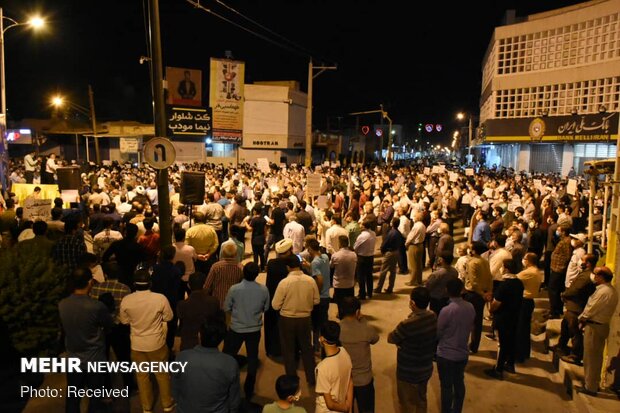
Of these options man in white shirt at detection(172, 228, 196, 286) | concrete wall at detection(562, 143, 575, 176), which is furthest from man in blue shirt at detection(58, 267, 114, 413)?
concrete wall at detection(562, 143, 575, 176)

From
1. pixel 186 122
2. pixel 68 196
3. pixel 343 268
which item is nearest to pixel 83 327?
pixel 343 268

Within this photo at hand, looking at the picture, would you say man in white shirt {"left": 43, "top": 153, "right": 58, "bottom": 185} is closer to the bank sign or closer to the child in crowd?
the child in crowd

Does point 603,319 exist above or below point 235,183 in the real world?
below

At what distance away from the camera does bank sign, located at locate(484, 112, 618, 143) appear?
3372cm

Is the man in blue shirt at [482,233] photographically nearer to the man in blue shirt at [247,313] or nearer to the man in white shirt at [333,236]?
the man in white shirt at [333,236]

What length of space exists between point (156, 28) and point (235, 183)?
9137 mm

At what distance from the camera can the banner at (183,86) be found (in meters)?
29.3

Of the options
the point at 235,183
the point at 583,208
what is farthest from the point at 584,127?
the point at 235,183

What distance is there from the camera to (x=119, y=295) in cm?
549

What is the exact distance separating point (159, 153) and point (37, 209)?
369 cm

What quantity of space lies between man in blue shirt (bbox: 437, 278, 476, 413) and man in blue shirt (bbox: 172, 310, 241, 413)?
2299mm

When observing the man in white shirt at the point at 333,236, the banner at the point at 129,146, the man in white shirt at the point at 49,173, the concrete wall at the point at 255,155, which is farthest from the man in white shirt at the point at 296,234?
the concrete wall at the point at 255,155

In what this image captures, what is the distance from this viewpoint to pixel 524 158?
4169 cm

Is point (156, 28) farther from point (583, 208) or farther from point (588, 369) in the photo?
point (583, 208)
